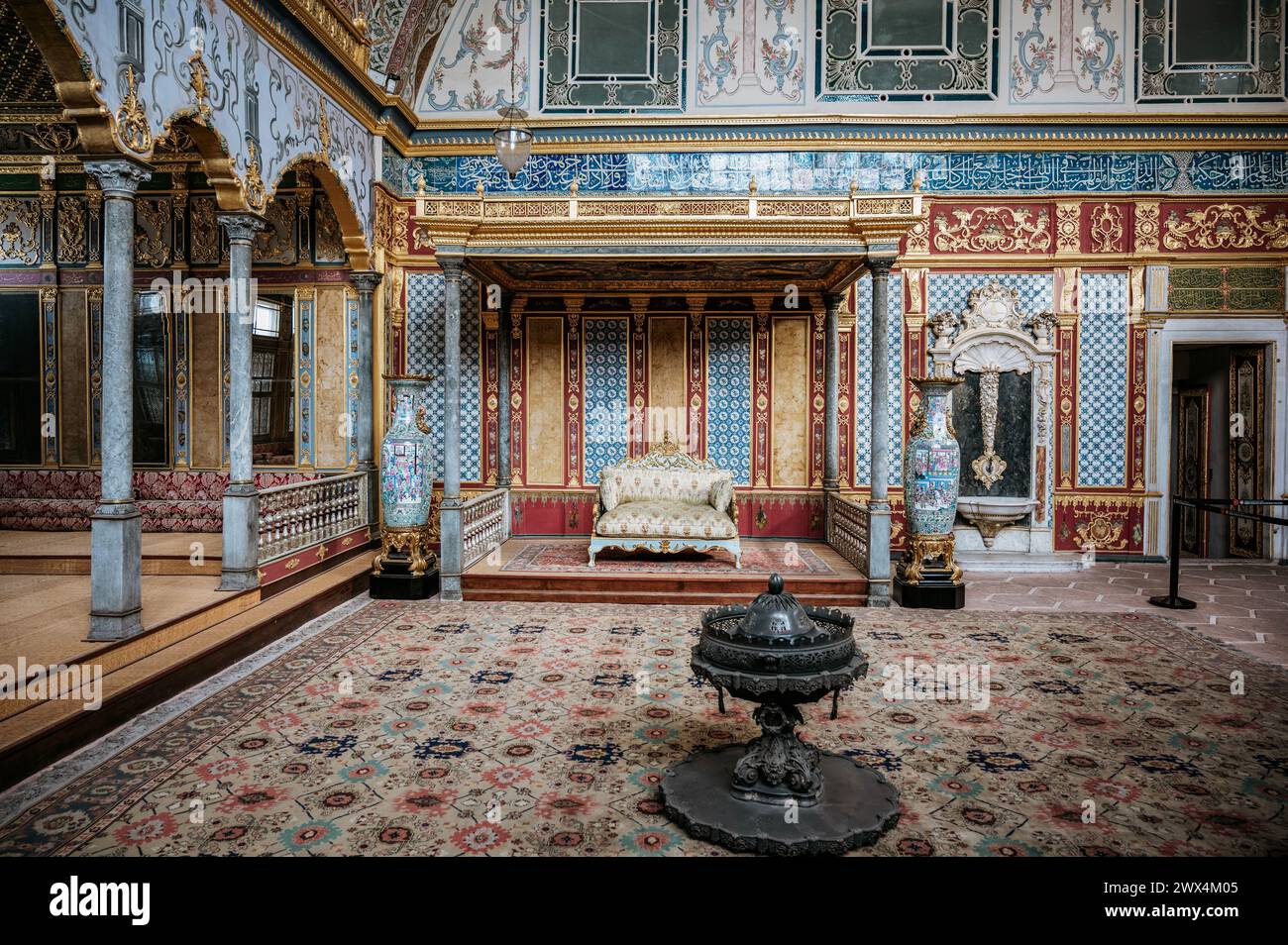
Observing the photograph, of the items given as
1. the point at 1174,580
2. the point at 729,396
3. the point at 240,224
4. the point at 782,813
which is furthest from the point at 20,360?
the point at 1174,580

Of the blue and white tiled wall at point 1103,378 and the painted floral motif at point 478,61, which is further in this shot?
the painted floral motif at point 478,61

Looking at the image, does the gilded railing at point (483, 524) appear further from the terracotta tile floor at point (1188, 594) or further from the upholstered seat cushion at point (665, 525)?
the terracotta tile floor at point (1188, 594)

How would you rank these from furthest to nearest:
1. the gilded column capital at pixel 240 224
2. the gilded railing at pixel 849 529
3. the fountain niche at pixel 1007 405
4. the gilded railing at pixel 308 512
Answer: the fountain niche at pixel 1007 405
the gilded railing at pixel 849 529
the gilded railing at pixel 308 512
the gilded column capital at pixel 240 224

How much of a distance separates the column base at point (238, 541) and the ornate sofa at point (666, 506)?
3.29m

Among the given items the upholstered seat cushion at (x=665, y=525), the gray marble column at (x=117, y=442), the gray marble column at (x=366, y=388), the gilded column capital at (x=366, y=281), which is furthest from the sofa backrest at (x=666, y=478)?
the gray marble column at (x=117, y=442)

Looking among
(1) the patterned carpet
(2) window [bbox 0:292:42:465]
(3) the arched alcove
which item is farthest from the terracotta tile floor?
(2) window [bbox 0:292:42:465]

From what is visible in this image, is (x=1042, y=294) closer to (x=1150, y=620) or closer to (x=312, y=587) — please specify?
(x=1150, y=620)

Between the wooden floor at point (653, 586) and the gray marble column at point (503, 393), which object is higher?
the gray marble column at point (503, 393)

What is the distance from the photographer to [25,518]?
834cm

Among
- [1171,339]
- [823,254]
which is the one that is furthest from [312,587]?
[1171,339]

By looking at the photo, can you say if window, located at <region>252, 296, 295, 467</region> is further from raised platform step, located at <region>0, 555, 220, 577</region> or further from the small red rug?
the small red rug

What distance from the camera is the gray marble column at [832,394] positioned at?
941 cm

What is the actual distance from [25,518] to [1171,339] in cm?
1387

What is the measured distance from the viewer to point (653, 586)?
25.1 ft
